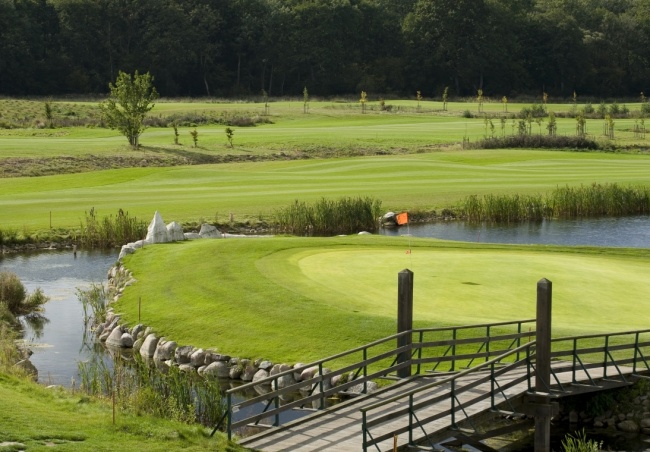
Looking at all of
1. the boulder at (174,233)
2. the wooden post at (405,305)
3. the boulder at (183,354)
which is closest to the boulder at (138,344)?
the boulder at (183,354)

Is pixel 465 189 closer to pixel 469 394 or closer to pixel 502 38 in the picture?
pixel 469 394

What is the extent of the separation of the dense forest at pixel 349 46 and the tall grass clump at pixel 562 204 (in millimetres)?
90416

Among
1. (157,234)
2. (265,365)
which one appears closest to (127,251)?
(157,234)

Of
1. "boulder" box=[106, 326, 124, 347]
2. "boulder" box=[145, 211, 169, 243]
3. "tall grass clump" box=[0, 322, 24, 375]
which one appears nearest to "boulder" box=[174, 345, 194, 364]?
"boulder" box=[106, 326, 124, 347]

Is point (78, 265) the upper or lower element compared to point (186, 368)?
lower

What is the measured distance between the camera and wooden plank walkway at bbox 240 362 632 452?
1770 cm

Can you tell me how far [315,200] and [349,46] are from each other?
102m

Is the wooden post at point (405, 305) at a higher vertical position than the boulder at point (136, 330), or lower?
higher

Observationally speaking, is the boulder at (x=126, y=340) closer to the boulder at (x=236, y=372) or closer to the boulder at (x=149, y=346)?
the boulder at (x=149, y=346)

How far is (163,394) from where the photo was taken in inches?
875

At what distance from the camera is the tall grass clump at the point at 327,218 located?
49.9 meters

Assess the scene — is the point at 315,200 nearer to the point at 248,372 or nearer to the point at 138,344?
the point at 138,344

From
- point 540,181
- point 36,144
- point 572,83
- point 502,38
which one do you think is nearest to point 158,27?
point 502,38

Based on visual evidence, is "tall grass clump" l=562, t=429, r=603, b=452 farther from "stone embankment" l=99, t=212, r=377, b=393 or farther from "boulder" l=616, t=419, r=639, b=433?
"stone embankment" l=99, t=212, r=377, b=393
